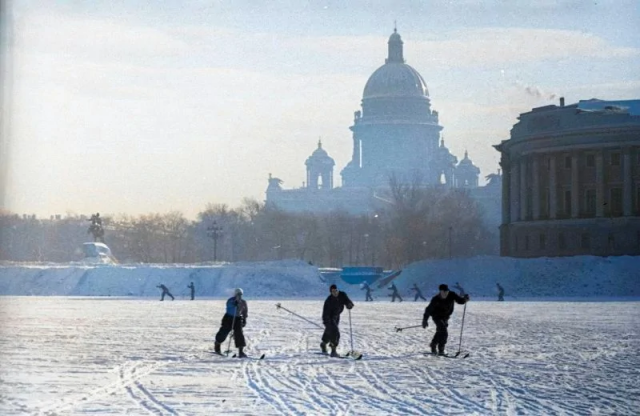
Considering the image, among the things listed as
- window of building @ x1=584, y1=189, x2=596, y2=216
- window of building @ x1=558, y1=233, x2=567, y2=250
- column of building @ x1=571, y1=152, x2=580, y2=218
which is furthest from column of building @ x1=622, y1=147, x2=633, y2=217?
window of building @ x1=558, y1=233, x2=567, y2=250

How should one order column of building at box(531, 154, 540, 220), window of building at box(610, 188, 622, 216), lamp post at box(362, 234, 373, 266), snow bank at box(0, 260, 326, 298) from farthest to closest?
lamp post at box(362, 234, 373, 266)
column of building at box(531, 154, 540, 220)
window of building at box(610, 188, 622, 216)
snow bank at box(0, 260, 326, 298)

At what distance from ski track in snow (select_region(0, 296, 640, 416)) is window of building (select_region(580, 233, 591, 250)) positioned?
53603 millimetres

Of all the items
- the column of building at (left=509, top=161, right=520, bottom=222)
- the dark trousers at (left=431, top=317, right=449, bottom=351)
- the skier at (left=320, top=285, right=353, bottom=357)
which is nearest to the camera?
the skier at (left=320, top=285, right=353, bottom=357)

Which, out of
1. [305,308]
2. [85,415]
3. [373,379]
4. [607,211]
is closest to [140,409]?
[85,415]

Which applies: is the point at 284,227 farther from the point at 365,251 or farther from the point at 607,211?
the point at 607,211

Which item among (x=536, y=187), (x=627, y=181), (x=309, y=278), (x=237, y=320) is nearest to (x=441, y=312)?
(x=237, y=320)

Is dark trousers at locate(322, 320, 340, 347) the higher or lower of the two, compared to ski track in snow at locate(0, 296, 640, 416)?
higher

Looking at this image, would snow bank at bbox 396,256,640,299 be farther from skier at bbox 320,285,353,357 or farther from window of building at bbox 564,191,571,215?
skier at bbox 320,285,353,357

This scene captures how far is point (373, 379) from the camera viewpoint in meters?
21.8

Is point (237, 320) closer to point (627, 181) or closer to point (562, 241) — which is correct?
point (627, 181)

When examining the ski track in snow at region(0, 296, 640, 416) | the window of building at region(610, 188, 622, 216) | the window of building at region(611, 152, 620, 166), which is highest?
the window of building at region(611, 152, 620, 166)

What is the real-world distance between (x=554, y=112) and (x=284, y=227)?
128 feet

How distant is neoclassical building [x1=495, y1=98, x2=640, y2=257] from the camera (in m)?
91.0

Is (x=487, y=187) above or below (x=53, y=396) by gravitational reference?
above
